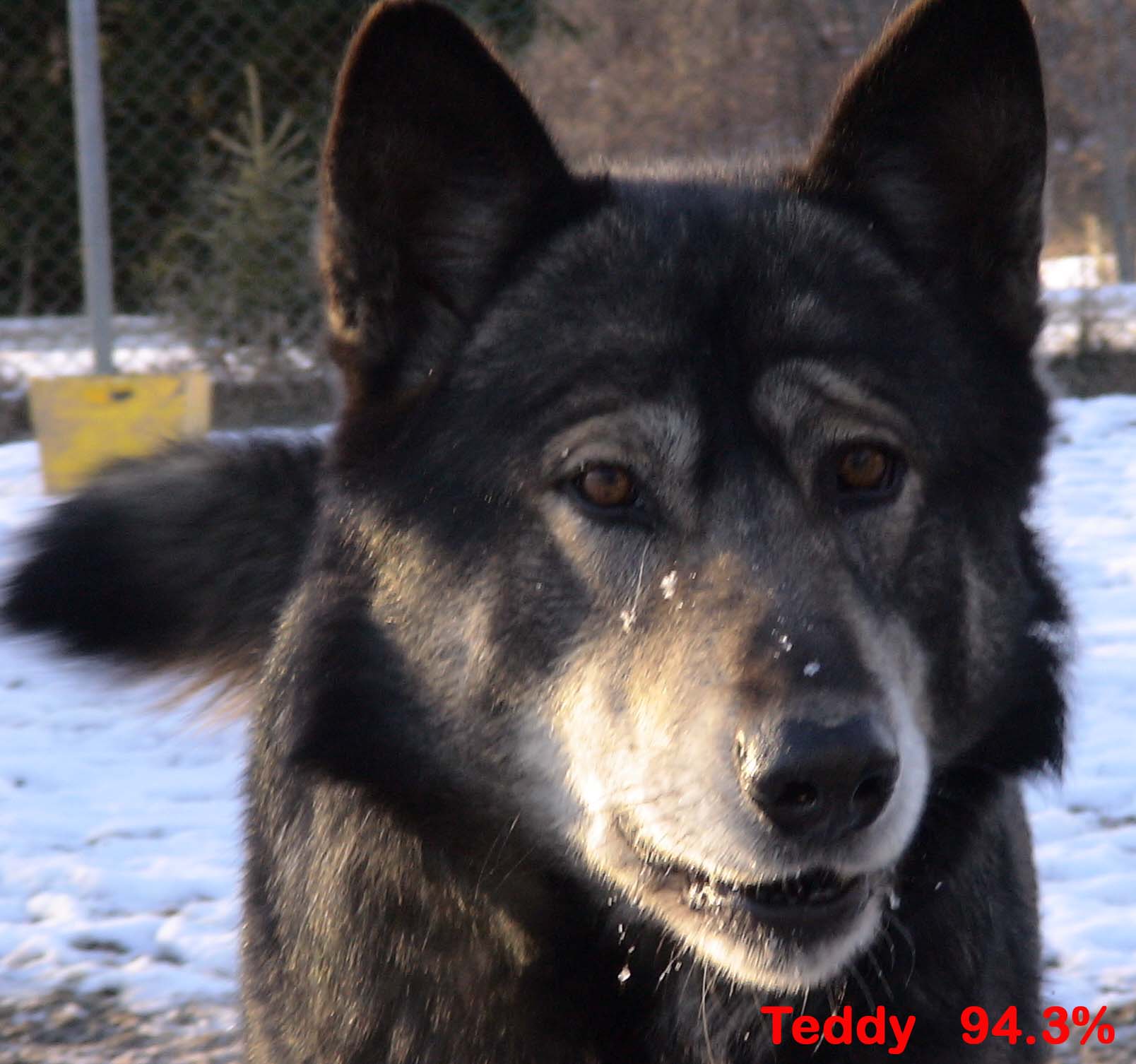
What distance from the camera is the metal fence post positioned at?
6.05 m

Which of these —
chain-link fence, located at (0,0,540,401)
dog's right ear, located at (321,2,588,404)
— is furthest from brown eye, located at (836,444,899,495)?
chain-link fence, located at (0,0,540,401)

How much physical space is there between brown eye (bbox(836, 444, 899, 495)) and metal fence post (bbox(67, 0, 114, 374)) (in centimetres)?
470

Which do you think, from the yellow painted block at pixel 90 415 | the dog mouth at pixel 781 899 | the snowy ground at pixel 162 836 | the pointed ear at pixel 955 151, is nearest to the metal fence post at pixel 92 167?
the yellow painted block at pixel 90 415

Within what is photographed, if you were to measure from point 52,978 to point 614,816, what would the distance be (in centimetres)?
161

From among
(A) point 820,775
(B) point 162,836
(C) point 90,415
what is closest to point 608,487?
(A) point 820,775

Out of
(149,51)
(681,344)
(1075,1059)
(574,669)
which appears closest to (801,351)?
(681,344)

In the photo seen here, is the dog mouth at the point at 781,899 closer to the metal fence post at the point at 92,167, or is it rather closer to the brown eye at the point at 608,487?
Result: the brown eye at the point at 608,487

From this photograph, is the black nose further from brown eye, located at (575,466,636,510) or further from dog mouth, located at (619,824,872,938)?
brown eye, located at (575,466,636,510)

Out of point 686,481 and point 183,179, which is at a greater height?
point 686,481

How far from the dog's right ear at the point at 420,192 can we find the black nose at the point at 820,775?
83 centimetres

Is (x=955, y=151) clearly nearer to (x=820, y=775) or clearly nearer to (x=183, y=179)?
(x=820, y=775)

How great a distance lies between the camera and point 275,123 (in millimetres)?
9117

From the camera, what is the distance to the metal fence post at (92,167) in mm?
6047

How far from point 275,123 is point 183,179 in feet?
2.37
